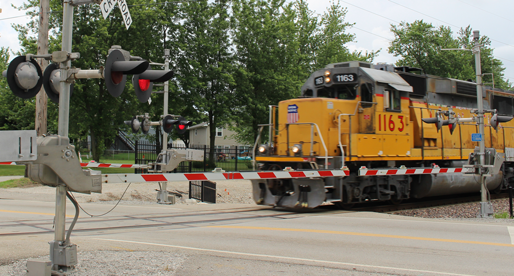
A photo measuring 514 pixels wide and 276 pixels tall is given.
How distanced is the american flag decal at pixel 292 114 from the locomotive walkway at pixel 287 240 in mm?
2722

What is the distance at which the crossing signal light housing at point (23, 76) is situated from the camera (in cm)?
489

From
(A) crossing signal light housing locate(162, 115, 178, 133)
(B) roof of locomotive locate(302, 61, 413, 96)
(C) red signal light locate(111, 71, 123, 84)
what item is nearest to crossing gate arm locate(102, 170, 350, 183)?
(C) red signal light locate(111, 71, 123, 84)

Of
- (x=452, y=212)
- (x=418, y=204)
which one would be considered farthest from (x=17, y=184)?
(x=452, y=212)

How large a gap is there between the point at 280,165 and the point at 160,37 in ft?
78.3

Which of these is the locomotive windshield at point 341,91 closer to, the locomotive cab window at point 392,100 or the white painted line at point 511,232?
the locomotive cab window at point 392,100

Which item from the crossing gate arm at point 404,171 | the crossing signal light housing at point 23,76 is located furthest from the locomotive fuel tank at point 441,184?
the crossing signal light housing at point 23,76

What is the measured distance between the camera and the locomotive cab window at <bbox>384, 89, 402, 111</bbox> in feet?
39.6

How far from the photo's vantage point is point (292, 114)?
39.6 feet

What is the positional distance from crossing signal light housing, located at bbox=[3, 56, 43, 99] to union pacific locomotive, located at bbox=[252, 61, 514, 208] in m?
7.27

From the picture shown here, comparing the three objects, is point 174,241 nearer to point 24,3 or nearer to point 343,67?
point 343,67

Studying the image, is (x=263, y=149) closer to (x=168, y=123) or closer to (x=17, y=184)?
(x=168, y=123)

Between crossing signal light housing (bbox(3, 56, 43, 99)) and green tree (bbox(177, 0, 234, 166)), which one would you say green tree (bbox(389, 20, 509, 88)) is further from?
crossing signal light housing (bbox(3, 56, 43, 99))

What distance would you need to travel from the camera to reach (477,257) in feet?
21.2

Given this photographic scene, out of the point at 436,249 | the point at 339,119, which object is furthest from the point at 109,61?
the point at 339,119
